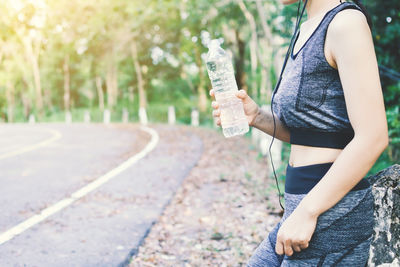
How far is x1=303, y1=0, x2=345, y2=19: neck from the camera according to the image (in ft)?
5.20

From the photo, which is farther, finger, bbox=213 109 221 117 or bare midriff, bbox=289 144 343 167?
finger, bbox=213 109 221 117

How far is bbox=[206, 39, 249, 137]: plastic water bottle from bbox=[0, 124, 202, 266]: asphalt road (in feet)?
7.65

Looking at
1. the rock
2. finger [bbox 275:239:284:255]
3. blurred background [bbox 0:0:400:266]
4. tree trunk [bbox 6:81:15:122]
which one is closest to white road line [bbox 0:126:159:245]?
blurred background [bbox 0:0:400:266]

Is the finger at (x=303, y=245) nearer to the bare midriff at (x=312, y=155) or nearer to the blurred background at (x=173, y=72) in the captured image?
the bare midriff at (x=312, y=155)

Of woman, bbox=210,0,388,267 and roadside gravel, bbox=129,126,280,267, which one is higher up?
woman, bbox=210,0,388,267

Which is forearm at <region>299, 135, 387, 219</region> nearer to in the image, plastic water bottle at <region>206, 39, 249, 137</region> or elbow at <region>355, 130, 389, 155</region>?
elbow at <region>355, 130, 389, 155</region>

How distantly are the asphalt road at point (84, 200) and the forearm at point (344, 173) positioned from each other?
3042 millimetres

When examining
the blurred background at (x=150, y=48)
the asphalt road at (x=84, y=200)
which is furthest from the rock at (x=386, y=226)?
the blurred background at (x=150, y=48)

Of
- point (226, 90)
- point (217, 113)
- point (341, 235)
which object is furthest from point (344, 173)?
point (226, 90)

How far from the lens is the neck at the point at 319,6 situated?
158 centimetres

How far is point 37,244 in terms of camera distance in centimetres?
435

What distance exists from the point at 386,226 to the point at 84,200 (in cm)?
517

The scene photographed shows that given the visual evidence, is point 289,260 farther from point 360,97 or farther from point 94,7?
point 94,7

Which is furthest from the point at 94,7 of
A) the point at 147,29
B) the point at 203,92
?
the point at 203,92
